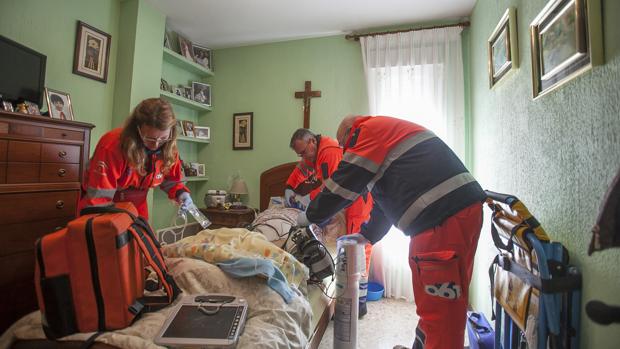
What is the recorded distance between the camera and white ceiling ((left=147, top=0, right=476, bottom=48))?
2.65m

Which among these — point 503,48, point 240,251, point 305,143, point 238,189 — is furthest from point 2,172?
point 503,48

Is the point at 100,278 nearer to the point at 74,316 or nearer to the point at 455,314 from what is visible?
the point at 74,316

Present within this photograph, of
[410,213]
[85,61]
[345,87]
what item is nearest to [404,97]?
[345,87]

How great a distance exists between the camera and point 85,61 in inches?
93.5

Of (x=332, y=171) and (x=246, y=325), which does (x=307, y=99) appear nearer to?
(x=332, y=171)

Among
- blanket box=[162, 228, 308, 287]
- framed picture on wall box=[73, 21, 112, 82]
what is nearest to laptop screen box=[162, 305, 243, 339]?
blanket box=[162, 228, 308, 287]

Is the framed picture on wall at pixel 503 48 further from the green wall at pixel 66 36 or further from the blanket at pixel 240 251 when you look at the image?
the green wall at pixel 66 36

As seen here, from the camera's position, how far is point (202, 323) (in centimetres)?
92

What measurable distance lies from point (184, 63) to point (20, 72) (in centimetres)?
162

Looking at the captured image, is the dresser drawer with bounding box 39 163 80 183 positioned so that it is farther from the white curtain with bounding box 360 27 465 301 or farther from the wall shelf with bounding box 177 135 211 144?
the white curtain with bounding box 360 27 465 301

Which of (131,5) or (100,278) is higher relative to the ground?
(131,5)

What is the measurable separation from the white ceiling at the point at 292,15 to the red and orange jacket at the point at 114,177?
5.84ft

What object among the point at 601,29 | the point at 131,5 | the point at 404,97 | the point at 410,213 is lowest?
the point at 410,213

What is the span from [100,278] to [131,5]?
8.91ft
